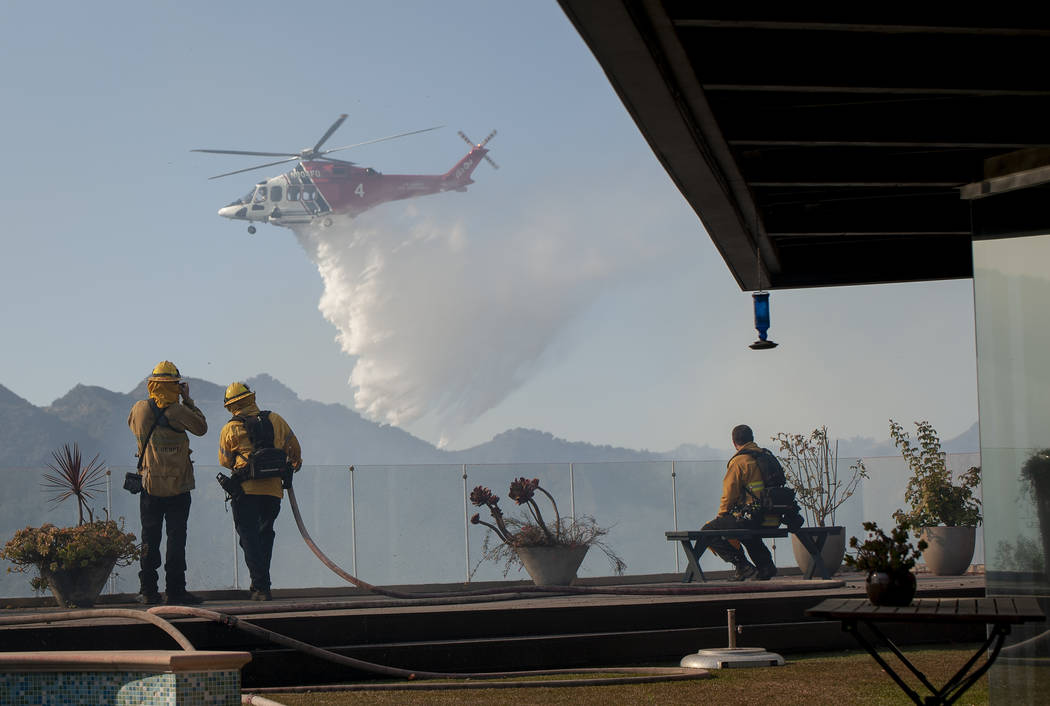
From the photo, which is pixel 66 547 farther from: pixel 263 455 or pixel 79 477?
pixel 79 477

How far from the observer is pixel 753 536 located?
11625mm

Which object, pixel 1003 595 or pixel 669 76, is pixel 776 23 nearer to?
pixel 669 76

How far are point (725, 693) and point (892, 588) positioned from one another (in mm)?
1766

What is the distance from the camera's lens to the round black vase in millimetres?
5500

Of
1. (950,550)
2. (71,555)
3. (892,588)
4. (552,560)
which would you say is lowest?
(950,550)

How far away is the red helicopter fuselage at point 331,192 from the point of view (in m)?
88.8

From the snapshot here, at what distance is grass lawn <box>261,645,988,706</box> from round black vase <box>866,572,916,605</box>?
1245 mm

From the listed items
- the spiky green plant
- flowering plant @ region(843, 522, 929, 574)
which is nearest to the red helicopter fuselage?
the spiky green plant

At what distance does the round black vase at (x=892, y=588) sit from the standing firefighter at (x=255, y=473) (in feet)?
19.8

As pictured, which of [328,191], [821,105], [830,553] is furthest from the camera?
[328,191]

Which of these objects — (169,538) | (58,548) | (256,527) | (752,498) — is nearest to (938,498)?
(752,498)

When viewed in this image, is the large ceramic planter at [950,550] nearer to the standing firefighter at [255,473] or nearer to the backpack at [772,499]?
the backpack at [772,499]

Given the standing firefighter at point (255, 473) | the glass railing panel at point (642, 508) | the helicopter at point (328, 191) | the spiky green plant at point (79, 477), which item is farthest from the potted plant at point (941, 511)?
the helicopter at point (328, 191)

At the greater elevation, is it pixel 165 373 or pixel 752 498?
pixel 165 373
